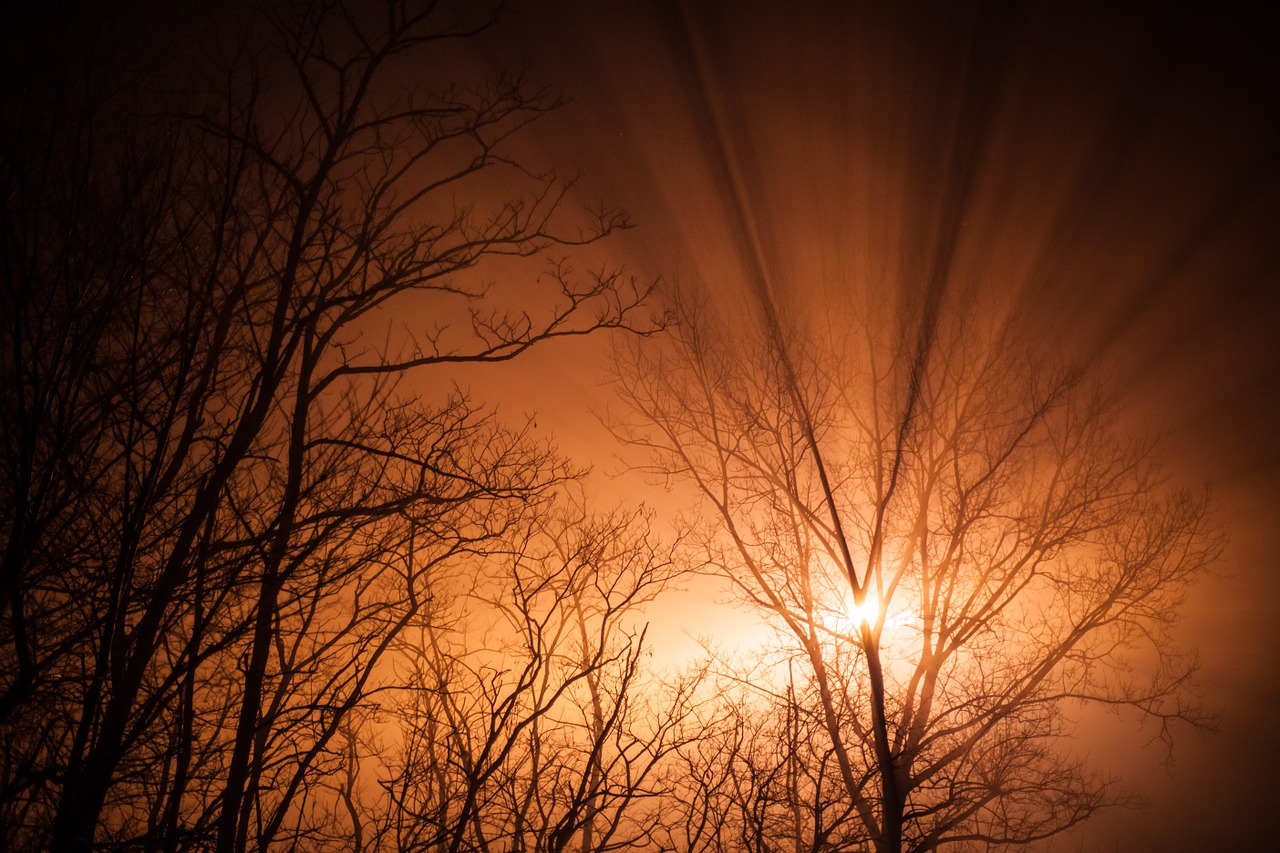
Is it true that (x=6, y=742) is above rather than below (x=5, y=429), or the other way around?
below

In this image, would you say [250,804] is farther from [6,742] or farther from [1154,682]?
[1154,682]

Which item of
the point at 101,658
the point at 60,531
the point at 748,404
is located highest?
the point at 748,404

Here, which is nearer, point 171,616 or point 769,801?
point 171,616

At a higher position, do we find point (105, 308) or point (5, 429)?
point (105, 308)

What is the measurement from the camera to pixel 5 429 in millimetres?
1950

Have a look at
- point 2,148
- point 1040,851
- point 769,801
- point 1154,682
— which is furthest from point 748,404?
point 1040,851

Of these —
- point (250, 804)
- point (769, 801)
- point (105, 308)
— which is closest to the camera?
point (105, 308)

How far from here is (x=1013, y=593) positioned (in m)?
8.36

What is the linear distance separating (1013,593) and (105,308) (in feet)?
30.9

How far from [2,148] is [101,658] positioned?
175 cm

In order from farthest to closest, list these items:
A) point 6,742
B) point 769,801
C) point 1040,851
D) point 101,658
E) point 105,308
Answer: point 1040,851 < point 769,801 < point 105,308 < point 6,742 < point 101,658

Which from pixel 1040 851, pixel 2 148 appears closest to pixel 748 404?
pixel 2 148

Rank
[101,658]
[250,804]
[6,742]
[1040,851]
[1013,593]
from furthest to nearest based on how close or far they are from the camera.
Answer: [1040,851] < [1013,593] < [250,804] < [6,742] < [101,658]

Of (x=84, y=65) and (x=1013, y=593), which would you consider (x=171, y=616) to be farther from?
(x=1013, y=593)
